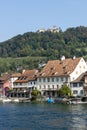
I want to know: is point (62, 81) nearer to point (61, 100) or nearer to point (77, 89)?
point (77, 89)

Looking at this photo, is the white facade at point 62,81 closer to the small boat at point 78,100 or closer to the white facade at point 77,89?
the white facade at point 77,89

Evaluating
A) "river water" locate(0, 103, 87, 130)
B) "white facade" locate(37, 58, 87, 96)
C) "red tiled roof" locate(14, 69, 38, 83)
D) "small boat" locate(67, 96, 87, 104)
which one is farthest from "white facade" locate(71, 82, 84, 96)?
"river water" locate(0, 103, 87, 130)

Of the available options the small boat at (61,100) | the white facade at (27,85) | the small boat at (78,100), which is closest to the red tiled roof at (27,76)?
the white facade at (27,85)

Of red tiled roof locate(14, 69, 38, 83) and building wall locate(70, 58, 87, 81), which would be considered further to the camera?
red tiled roof locate(14, 69, 38, 83)

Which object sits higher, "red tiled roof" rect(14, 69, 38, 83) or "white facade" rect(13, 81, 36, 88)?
"red tiled roof" rect(14, 69, 38, 83)

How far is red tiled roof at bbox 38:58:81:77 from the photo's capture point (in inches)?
4680

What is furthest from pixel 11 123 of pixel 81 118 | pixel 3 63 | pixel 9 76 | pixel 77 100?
pixel 3 63

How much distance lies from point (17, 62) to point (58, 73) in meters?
76.8

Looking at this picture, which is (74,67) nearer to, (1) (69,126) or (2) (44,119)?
(2) (44,119)

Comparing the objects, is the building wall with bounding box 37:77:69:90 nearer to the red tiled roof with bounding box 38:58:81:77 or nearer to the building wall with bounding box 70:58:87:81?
the red tiled roof with bounding box 38:58:81:77

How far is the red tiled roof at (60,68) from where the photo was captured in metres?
119

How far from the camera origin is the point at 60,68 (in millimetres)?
121000

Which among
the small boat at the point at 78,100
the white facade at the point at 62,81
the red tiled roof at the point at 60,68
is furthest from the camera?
the red tiled roof at the point at 60,68

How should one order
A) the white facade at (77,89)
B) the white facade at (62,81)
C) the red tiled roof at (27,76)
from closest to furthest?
the white facade at (77,89) < the white facade at (62,81) < the red tiled roof at (27,76)
